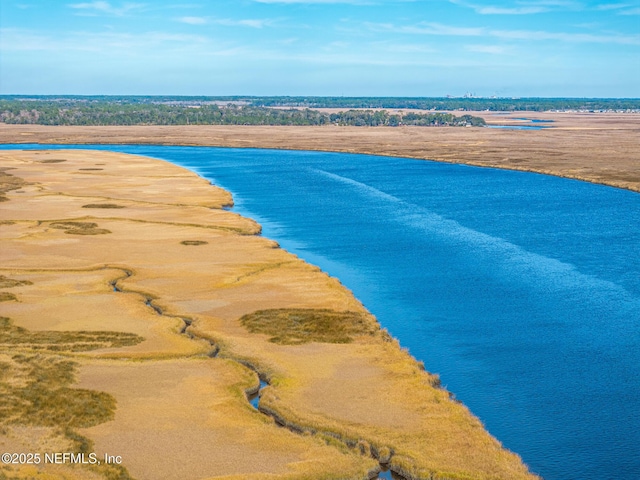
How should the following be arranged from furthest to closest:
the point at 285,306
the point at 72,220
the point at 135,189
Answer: the point at 135,189 < the point at 72,220 < the point at 285,306

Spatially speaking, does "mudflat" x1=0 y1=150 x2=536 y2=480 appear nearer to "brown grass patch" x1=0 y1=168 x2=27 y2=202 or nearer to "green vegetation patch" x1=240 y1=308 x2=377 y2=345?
"green vegetation patch" x1=240 y1=308 x2=377 y2=345

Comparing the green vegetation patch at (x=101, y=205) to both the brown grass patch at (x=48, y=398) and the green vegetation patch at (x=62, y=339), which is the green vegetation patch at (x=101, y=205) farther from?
the brown grass patch at (x=48, y=398)

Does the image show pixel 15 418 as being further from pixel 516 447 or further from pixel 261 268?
pixel 261 268

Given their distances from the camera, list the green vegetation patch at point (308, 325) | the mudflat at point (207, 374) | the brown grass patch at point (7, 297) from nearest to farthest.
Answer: the mudflat at point (207, 374) < the green vegetation patch at point (308, 325) < the brown grass patch at point (7, 297)

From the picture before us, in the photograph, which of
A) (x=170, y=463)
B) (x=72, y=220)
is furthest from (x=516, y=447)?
(x=72, y=220)

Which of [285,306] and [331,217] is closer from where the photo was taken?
[285,306]

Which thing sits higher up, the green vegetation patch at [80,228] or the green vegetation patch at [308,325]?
the green vegetation patch at [308,325]

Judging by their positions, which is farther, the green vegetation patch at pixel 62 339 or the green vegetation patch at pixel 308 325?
the green vegetation patch at pixel 308 325

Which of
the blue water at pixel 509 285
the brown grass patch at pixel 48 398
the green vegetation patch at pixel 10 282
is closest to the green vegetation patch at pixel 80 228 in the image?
the blue water at pixel 509 285
